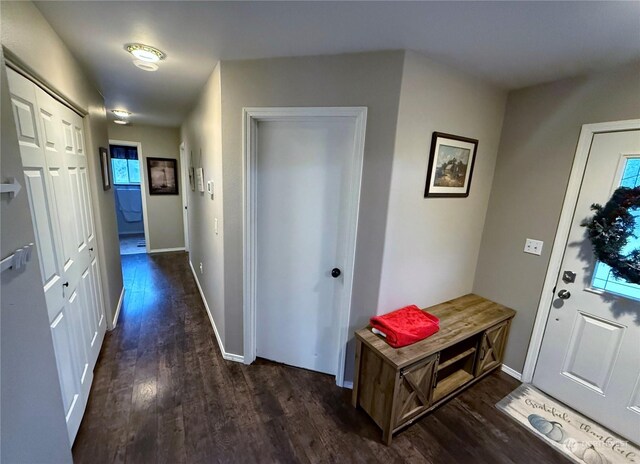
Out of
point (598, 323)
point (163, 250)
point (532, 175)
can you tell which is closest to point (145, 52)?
point (532, 175)

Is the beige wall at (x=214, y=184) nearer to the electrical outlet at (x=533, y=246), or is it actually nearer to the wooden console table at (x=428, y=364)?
the wooden console table at (x=428, y=364)

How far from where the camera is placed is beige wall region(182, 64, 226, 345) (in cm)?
208

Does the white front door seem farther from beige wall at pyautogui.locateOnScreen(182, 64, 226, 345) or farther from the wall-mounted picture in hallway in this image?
the wall-mounted picture in hallway

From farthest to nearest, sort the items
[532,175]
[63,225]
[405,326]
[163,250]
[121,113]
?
[163,250], [121,113], [532,175], [405,326], [63,225]

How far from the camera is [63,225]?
5.27 feet

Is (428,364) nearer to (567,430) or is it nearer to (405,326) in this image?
(405,326)

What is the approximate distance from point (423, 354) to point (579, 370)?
4.20ft

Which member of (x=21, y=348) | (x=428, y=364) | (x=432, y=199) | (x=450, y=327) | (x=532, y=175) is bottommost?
(x=428, y=364)

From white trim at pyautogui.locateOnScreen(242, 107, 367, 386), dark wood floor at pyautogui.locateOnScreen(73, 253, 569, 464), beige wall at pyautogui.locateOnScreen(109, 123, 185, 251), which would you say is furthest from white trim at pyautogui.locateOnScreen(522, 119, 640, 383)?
beige wall at pyautogui.locateOnScreen(109, 123, 185, 251)

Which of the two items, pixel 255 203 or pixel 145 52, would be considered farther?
pixel 255 203

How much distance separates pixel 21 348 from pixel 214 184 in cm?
160

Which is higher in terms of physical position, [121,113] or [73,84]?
[121,113]

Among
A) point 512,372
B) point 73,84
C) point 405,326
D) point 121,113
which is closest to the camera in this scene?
point 405,326

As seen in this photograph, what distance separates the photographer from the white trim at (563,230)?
173cm
